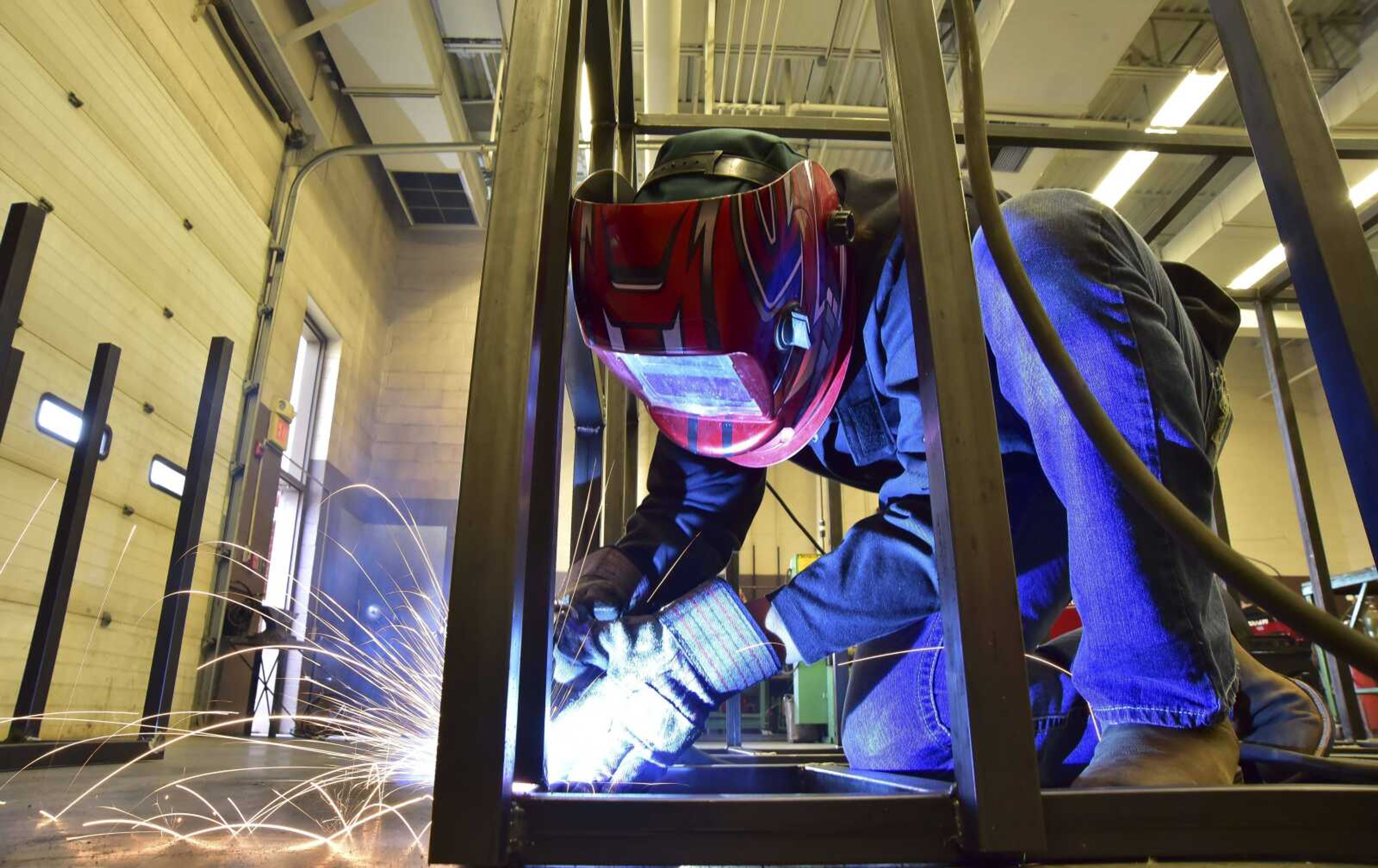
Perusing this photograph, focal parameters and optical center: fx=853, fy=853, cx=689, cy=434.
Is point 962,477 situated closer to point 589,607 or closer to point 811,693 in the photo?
point 589,607

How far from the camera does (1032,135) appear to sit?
1474mm

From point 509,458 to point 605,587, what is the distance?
0.60 m

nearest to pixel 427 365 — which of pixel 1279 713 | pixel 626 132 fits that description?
pixel 626 132

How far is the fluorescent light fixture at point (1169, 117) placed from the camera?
13.8 ft

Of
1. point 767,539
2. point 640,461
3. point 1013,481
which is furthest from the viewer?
point 767,539

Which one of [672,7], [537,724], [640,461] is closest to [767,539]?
[640,461]

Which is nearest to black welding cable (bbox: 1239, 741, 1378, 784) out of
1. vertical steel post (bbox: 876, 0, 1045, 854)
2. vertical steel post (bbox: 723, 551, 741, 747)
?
vertical steel post (bbox: 876, 0, 1045, 854)

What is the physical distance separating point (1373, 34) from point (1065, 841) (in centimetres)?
659

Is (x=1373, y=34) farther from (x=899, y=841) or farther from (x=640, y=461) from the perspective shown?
(x=899, y=841)

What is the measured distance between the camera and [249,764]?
210 cm

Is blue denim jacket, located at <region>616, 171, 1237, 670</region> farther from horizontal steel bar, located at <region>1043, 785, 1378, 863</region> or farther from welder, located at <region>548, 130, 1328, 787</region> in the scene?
horizontal steel bar, located at <region>1043, 785, 1378, 863</region>

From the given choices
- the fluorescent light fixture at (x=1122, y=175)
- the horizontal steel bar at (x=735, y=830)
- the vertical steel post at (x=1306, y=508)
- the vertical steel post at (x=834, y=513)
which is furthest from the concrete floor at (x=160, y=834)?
the fluorescent light fixture at (x=1122, y=175)

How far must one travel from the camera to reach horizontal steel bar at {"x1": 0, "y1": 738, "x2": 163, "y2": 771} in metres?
1.81

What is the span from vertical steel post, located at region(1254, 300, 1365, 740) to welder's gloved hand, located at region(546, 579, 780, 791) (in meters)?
2.26
